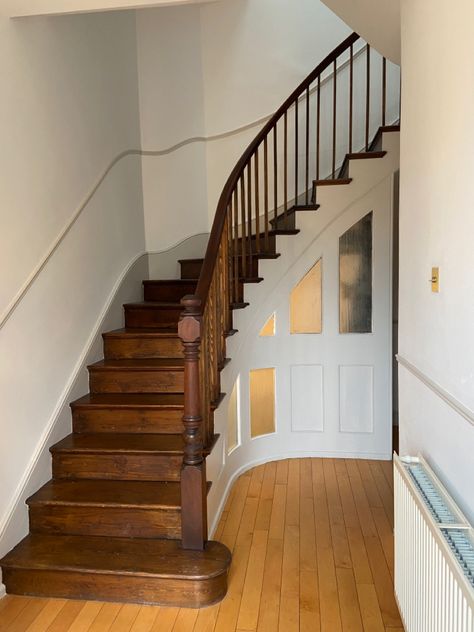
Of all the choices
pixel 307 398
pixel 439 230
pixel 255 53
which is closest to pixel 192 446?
pixel 439 230

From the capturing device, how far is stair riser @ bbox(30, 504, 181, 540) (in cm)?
243

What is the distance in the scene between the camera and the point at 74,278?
121 inches

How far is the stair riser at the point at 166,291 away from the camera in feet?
13.2

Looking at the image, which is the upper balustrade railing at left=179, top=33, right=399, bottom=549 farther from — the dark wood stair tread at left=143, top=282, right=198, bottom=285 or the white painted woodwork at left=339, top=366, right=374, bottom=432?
the white painted woodwork at left=339, top=366, right=374, bottom=432

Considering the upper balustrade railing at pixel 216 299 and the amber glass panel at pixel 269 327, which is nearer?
the upper balustrade railing at pixel 216 299

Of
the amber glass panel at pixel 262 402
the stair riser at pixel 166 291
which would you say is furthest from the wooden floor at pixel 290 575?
the stair riser at pixel 166 291

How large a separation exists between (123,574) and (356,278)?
2614mm

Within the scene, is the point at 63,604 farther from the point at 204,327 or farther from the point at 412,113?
the point at 412,113

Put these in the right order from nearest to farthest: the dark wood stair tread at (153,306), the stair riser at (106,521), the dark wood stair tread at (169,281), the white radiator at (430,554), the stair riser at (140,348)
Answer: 1. the white radiator at (430,554)
2. the stair riser at (106,521)
3. the stair riser at (140,348)
4. the dark wood stair tread at (153,306)
5. the dark wood stair tread at (169,281)

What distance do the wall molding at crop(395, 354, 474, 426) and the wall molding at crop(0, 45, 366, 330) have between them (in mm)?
1898

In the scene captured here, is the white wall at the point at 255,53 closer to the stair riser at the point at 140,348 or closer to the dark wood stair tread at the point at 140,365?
the stair riser at the point at 140,348

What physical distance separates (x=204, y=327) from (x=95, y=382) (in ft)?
3.72

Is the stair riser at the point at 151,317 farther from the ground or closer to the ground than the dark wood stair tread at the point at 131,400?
farther from the ground

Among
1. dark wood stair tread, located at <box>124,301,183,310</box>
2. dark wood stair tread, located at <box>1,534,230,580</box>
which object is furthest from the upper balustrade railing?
dark wood stair tread, located at <box>124,301,183,310</box>
